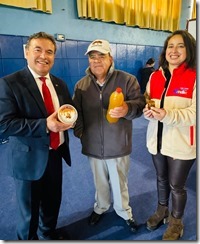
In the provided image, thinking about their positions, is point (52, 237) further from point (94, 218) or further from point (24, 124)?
point (24, 124)

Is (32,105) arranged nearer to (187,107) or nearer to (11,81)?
(11,81)

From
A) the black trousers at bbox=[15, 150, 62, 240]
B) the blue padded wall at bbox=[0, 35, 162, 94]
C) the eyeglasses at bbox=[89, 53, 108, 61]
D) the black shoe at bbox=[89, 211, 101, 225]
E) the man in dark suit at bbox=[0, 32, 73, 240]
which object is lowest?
the black shoe at bbox=[89, 211, 101, 225]

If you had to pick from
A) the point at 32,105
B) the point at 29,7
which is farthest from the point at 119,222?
the point at 29,7

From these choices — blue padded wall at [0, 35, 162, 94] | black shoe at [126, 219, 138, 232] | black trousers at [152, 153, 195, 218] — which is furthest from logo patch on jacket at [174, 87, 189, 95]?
blue padded wall at [0, 35, 162, 94]

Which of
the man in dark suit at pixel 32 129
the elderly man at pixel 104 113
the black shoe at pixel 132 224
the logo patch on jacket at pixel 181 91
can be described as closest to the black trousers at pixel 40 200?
the man in dark suit at pixel 32 129

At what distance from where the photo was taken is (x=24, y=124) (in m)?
1.03

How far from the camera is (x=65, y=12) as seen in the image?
3.78m

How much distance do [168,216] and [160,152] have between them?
606 millimetres

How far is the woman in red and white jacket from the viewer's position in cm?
114

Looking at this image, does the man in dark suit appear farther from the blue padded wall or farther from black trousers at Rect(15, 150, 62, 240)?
the blue padded wall

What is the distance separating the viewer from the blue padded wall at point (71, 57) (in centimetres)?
330

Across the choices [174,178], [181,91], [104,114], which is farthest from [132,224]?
[181,91]

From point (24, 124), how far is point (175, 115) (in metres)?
0.81

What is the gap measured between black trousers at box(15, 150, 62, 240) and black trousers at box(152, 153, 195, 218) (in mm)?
684
